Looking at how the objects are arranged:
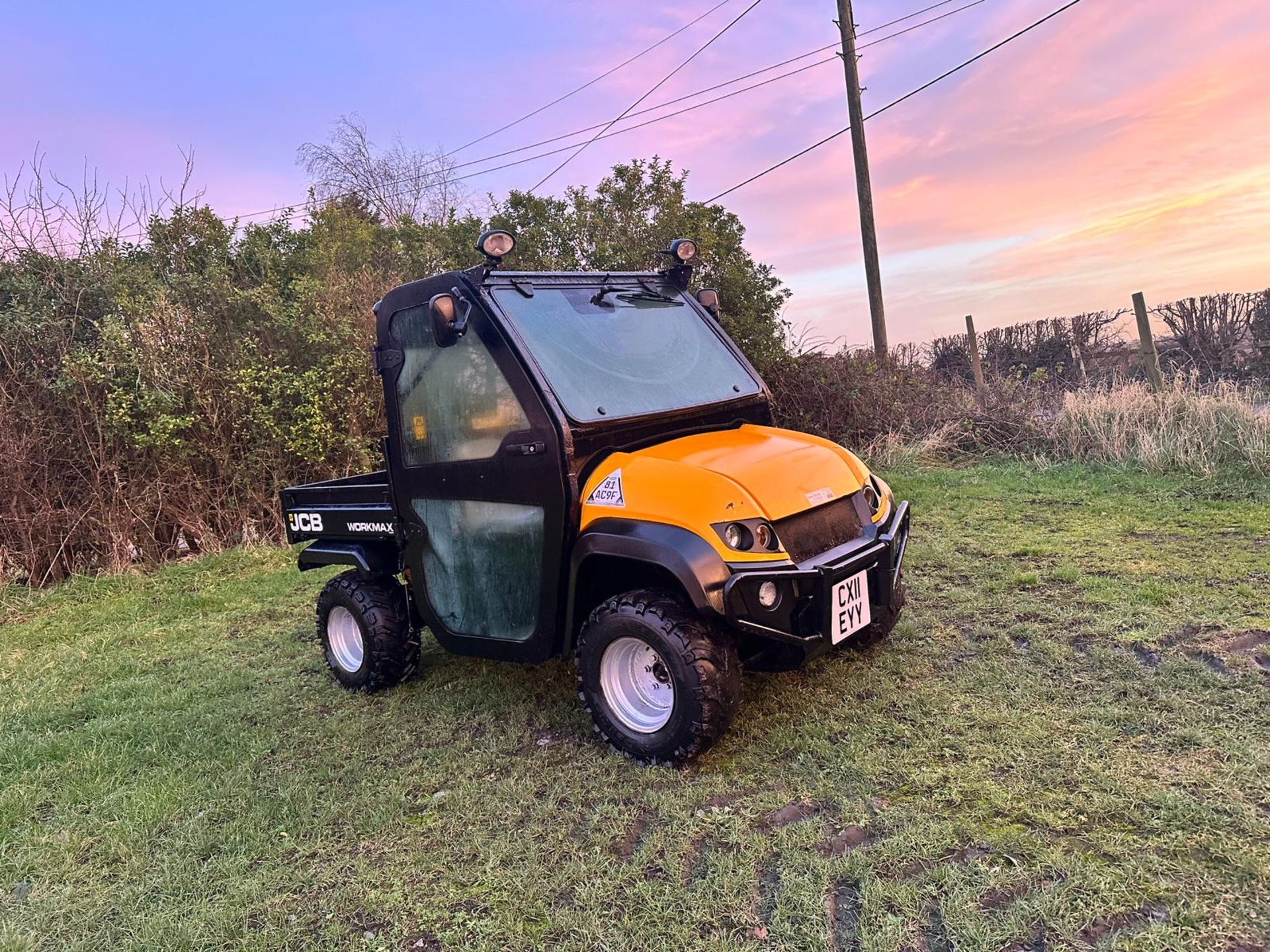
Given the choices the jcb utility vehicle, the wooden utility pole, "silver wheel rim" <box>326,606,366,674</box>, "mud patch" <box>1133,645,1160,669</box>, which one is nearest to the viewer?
the jcb utility vehicle

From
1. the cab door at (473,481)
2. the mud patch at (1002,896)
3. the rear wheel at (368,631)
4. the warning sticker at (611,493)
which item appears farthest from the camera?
the rear wheel at (368,631)

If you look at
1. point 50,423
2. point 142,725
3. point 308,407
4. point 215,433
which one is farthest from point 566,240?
point 142,725

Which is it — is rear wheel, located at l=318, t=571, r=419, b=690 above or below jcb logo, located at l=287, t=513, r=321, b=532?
below

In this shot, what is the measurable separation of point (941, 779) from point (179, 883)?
104 inches

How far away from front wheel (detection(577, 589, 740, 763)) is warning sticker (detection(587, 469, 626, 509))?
366mm

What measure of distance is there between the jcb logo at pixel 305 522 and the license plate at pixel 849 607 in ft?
9.77

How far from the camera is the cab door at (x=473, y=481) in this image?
3207mm

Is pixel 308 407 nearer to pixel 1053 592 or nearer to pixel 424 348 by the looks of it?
pixel 424 348

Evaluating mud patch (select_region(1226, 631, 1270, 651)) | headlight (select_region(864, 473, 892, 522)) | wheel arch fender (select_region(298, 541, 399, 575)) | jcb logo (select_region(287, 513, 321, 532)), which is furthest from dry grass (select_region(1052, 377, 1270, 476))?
jcb logo (select_region(287, 513, 321, 532))

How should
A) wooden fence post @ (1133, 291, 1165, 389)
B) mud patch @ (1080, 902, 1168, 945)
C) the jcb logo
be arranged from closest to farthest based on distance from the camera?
mud patch @ (1080, 902, 1168, 945) < the jcb logo < wooden fence post @ (1133, 291, 1165, 389)

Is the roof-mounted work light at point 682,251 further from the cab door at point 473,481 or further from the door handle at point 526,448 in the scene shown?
the door handle at point 526,448

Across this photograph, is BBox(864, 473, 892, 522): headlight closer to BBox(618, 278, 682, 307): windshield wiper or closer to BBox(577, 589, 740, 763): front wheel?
BBox(577, 589, 740, 763): front wheel

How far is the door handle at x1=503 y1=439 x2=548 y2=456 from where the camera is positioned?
312cm

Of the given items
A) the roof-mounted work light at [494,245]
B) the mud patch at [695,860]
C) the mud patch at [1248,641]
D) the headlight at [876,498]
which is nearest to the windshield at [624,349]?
the roof-mounted work light at [494,245]
